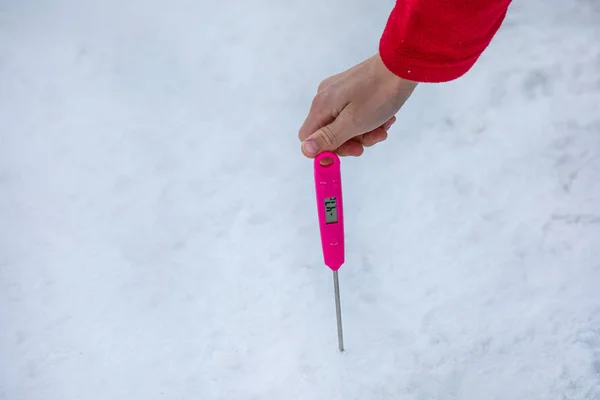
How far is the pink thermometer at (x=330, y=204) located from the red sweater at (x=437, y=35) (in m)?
0.28

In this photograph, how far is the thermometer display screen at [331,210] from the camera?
0.94 metres

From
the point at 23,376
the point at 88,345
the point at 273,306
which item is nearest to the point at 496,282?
the point at 273,306

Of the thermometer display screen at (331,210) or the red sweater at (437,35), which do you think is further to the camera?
the thermometer display screen at (331,210)

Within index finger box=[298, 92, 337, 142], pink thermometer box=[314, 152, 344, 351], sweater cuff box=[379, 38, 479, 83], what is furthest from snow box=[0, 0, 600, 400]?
sweater cuff box=[379, 38, 479, 83]

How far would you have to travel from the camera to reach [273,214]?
128 centimetres

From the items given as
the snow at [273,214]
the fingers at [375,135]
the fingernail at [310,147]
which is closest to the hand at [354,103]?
the fingernail at [310,147]

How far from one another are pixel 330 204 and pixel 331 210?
1cm

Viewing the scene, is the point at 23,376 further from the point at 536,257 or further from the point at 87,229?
the point at 536,257

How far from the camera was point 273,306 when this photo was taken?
3.88 ft

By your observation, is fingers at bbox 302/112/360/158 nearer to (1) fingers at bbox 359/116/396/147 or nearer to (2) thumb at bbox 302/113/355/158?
(2) thumb at bbox 302/113/355/158

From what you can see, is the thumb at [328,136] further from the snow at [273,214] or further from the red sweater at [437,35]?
the snow at [273,214]

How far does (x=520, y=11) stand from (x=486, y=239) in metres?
0.71

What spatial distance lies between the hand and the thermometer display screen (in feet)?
0.30

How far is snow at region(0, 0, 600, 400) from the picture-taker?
1.13 metres
